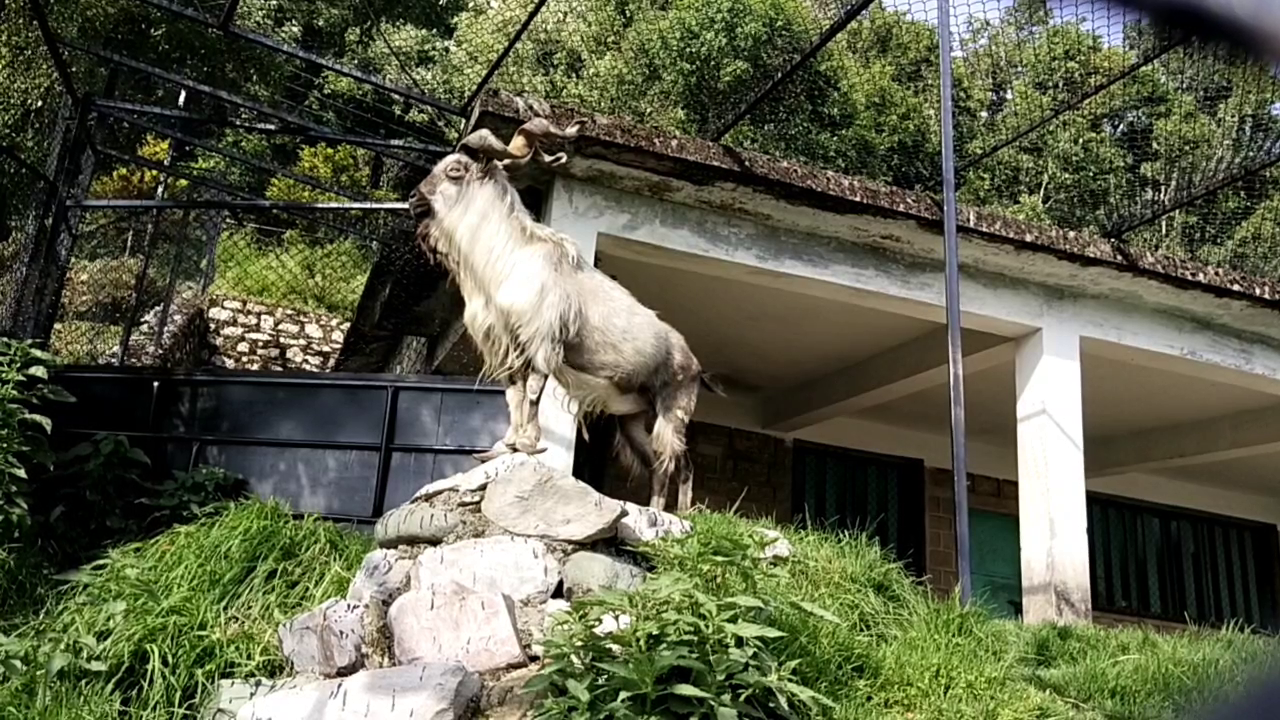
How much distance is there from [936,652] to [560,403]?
232 centimetres

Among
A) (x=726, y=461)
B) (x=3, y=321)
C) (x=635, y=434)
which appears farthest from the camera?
(x=726, y=461)

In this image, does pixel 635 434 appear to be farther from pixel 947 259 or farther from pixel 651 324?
pixel 947 259

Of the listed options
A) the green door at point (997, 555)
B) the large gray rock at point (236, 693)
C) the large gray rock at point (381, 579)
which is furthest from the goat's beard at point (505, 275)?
the green door at point (997, 555)

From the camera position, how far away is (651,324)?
5.46 metres

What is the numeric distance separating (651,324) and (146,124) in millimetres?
4071

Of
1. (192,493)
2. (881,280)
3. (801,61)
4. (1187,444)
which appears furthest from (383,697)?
(1187,444)

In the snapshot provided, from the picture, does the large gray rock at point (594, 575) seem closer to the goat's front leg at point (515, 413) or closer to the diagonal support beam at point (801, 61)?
the goat's front leg at point (515, 413)

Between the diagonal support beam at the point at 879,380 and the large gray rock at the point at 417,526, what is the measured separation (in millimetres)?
4450

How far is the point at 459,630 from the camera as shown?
14.1 feet

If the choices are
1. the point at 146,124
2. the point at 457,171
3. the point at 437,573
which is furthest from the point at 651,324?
the point at 146,124

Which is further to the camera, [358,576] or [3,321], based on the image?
[3,321]

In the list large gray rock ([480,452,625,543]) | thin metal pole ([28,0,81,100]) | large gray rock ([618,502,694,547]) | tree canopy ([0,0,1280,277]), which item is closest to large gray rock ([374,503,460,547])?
large gray rock ([480,452,625,543])

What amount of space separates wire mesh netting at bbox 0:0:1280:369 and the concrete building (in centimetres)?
83

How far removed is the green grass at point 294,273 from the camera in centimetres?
1233
